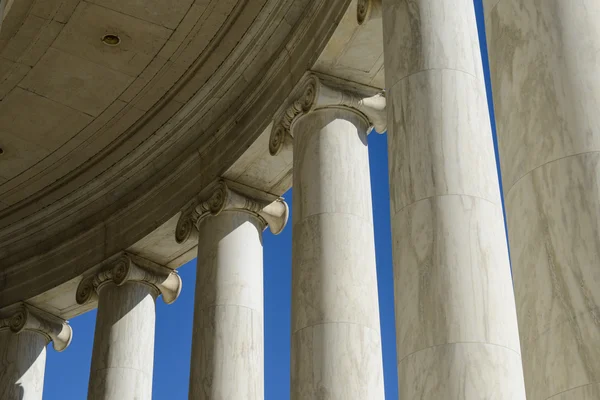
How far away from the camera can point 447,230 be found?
173 metres

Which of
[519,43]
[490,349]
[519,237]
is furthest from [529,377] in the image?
[519,43]

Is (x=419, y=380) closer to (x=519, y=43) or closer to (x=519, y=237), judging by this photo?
(x=519, y=237)

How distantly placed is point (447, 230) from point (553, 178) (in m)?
44.4

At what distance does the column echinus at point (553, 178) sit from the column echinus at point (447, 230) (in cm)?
2986

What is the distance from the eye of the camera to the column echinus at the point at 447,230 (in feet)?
525

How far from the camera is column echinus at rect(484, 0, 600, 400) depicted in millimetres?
119312

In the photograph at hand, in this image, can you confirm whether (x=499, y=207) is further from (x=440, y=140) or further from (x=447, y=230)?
(x=440, y=140)

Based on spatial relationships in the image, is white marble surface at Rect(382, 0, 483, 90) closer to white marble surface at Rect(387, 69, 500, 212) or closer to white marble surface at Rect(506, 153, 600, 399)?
white marble surface at Rect(387, 69, 500, 212)

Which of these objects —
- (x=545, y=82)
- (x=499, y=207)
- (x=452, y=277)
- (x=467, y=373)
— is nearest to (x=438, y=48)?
(x=499, y=207)

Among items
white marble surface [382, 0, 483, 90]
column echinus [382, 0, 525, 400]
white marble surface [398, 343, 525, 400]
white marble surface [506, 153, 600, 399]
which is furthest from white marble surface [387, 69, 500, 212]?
white marble surface [506, 153, 600, 399]

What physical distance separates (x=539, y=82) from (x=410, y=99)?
55.8m

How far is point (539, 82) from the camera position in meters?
138

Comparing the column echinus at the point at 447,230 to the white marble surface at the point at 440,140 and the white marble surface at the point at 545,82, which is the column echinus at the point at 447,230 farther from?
the white marble surface at the point at 545,82

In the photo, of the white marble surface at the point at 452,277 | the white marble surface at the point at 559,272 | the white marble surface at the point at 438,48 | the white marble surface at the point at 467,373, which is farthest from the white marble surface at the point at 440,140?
the white marble surface at the point at 559,272
